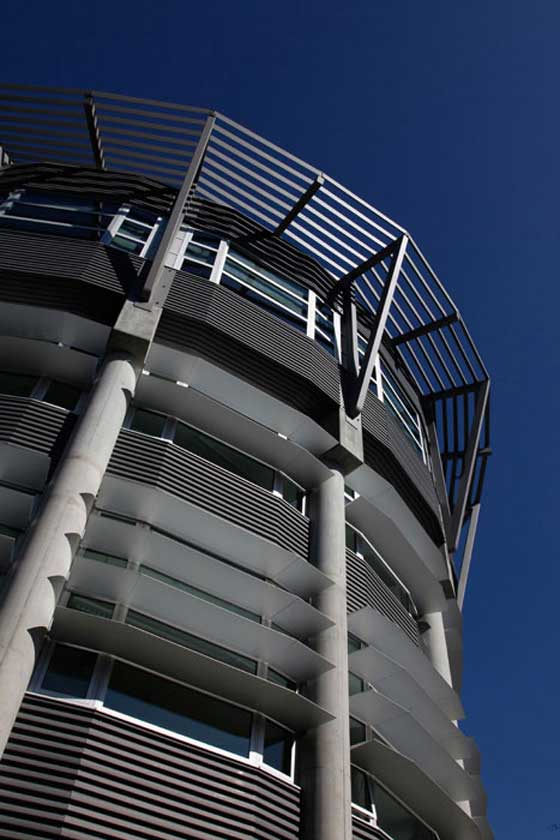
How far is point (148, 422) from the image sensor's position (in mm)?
13719

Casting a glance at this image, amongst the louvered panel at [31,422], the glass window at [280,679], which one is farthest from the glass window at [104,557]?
the glass window at [280,679]

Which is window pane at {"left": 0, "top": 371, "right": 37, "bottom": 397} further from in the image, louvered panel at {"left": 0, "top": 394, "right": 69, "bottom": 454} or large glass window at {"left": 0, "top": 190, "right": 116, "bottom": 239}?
large glass window at {"left": 0, "top": 190, "right": 116, "bottom": 239}

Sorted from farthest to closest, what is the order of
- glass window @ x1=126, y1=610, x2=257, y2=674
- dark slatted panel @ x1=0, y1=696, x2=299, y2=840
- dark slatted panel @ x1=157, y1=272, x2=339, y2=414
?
dark slatted panel @ x1=157, y1=272, x2=339, y2=414 < glass window @ x1=126, y1=610, x2=257, y2=674 < dark slatted panel @ x1=0, y1=696, x2=299, y2=840

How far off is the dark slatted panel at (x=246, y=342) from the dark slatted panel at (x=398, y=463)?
1375 mm

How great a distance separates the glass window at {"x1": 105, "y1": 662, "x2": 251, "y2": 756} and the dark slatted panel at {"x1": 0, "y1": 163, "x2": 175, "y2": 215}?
12909 mm

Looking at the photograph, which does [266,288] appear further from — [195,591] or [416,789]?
[416,789]

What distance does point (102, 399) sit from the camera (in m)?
12.0

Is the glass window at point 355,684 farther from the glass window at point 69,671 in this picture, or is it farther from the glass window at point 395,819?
the glass window at point 69,671

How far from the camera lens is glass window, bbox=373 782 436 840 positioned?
11.6 metres

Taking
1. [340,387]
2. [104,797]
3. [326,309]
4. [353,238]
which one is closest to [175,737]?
[104,797]

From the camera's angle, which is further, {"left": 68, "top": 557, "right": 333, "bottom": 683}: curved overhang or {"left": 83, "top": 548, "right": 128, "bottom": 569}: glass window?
{"left": 83, "top": 548, "right": 128, "bottom": 569}: glass window

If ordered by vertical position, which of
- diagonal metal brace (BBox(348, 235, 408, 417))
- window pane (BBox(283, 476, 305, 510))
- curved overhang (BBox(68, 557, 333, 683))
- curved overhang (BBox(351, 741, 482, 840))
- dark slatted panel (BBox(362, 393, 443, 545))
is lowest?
curved overhang (BBox(351, 741, 482, 840))

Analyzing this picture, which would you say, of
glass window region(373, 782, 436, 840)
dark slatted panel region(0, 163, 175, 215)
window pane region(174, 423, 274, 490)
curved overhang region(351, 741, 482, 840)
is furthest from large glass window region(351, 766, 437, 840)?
dark slatted panel region(0, 163, 175, 215)

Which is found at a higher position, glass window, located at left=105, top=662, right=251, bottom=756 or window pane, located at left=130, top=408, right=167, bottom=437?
window pane, located at left=130, top=408, right=167, bottom=437
